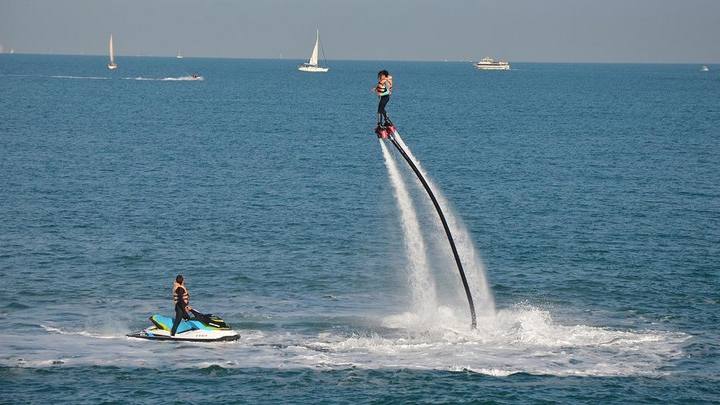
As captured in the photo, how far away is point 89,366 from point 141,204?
44.6 m

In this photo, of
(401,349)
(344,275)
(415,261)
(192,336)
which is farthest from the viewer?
(415,261)

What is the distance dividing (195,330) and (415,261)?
2018 centimetres

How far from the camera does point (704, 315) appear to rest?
5722cm

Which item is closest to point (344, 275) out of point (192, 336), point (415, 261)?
point (415, 261)

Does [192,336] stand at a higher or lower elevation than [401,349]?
higher

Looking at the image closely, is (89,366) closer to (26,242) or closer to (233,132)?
(26,242)

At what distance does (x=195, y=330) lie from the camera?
5091 centimetres

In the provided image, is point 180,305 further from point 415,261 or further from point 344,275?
point 415,261

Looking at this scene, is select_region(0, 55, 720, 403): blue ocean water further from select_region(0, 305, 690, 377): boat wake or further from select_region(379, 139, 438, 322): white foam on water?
select_region(379, 139, 438, 322): white foam on water

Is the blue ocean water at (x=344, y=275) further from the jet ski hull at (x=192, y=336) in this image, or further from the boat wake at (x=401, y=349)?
the jet ski hull at (x=192, y=336)

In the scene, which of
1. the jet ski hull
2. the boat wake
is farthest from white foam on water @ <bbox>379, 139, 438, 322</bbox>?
the jet ski hull

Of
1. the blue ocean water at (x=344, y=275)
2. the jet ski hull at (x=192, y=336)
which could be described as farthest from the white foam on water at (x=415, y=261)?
the jet ski hull at (x=192, y=336)

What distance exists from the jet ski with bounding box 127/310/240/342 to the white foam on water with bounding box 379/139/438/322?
10.8 m

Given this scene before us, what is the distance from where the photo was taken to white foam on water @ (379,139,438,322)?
52.8m
